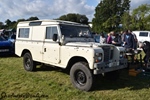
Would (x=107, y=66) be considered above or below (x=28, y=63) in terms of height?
above

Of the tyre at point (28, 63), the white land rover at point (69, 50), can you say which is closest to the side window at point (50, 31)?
the white land rover at point (69, 50)

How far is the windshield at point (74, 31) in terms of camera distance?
22.0 ft

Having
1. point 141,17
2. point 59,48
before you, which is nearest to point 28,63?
point 59,48

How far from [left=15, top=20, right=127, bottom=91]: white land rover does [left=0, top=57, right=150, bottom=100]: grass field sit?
0.41 metres

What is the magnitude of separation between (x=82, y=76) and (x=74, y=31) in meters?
1.87

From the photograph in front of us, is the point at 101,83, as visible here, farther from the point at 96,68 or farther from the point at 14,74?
the point at 14,74

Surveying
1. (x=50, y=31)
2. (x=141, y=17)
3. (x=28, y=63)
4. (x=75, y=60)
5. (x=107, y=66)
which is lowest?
(x=28, y=63)

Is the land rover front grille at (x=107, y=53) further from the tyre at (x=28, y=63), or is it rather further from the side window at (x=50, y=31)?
the tyre at (x=28, y=63)

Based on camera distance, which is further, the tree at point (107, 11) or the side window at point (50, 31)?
the tree at point (107, 11)

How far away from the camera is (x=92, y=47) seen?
5539 millimetres

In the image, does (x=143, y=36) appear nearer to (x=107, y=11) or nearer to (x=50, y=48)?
(x=50, y=48)

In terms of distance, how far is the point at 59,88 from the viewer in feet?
19.6

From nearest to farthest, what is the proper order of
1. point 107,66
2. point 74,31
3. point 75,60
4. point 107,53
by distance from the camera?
point 107,66
point 107,53
point 75,60
point 74,31

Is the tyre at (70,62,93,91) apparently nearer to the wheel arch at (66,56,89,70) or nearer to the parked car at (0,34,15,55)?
the wheel arch at (66,56,89,70)
